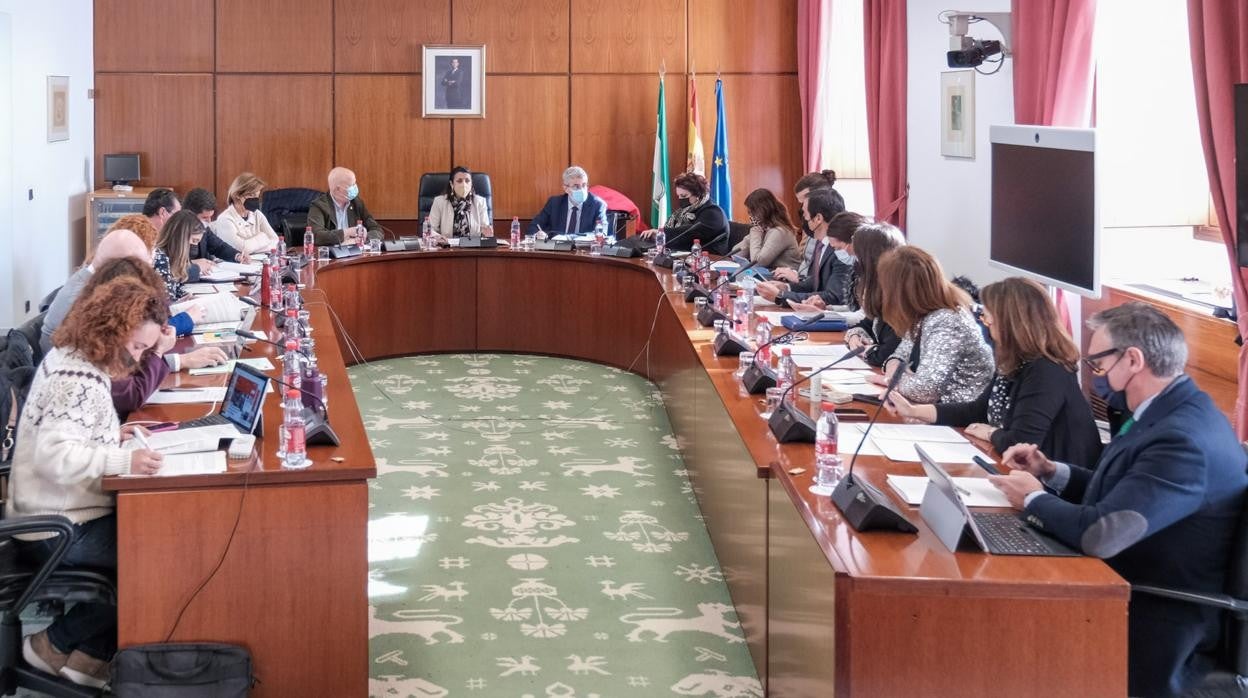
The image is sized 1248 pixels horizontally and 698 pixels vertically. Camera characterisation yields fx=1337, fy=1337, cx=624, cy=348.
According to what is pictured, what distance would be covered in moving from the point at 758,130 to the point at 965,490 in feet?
26.0

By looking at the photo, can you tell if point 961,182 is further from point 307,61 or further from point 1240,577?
point 307,61

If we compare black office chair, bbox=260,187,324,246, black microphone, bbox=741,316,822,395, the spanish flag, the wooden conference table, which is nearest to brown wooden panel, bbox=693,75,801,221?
the spanish flag

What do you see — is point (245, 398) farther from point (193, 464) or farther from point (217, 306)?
point (217, 306)

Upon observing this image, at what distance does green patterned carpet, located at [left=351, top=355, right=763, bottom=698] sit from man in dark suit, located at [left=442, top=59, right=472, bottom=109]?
12.3ft

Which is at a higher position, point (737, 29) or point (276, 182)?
point (737, 29)

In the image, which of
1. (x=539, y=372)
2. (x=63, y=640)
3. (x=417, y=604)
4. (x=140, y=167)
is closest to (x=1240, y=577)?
(x=417, y=604)

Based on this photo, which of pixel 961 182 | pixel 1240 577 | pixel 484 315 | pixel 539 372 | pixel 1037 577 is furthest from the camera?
pixel 484 315

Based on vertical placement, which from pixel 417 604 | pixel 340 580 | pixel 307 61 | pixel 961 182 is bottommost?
pixel 417 604

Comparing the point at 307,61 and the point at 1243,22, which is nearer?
the point at 1243,22

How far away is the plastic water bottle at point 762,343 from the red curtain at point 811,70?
4.63m

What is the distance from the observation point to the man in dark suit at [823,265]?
20.5 ft

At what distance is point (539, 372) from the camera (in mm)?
8320

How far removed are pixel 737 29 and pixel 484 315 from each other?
3.55m

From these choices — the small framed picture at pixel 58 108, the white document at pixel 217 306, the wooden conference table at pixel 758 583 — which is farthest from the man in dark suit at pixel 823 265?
the small framed picture at pixel 58 108
